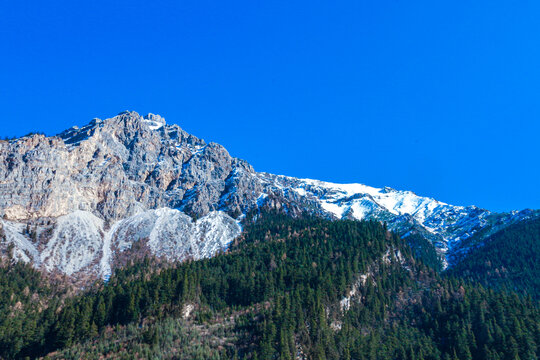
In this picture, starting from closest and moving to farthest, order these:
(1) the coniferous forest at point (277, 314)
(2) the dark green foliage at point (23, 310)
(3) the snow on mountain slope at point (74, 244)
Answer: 1. (1) the coniferous forest at point (277, 314)
2. (2) the dark green foliage at point (23, 310)
3. (3) the snow on mountain slope at point (74, 244)

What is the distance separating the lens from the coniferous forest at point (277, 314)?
83.3 meters

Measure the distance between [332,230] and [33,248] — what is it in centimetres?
14334

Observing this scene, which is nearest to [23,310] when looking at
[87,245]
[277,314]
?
[87,245]

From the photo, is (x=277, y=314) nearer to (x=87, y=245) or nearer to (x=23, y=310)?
(x=23, y=310)

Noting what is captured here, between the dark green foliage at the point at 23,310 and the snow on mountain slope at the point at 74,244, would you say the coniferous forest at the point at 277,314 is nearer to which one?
the dark green foliage at the point at 23,310

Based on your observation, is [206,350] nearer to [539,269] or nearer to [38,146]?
[38,146]

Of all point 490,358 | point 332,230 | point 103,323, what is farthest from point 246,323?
point 332,230

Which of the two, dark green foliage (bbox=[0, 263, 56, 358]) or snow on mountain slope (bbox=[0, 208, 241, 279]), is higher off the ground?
snow on mountain slope (bbox=[0, 208, 241, 279])

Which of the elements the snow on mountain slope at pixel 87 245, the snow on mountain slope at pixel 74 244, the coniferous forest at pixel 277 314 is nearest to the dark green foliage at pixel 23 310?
the coniferous forest at pixel 277 314

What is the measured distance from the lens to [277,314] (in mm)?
92812

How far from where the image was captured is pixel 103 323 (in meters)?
92.2

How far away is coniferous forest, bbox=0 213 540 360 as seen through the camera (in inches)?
3280

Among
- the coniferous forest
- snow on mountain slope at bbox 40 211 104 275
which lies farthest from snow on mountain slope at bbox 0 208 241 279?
the coniferous forest

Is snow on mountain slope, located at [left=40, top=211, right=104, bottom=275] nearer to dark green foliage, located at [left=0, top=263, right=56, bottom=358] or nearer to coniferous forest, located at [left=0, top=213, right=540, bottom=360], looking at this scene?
dark green foliage, located at [left=0, top=263, right=56, bottom=358]
